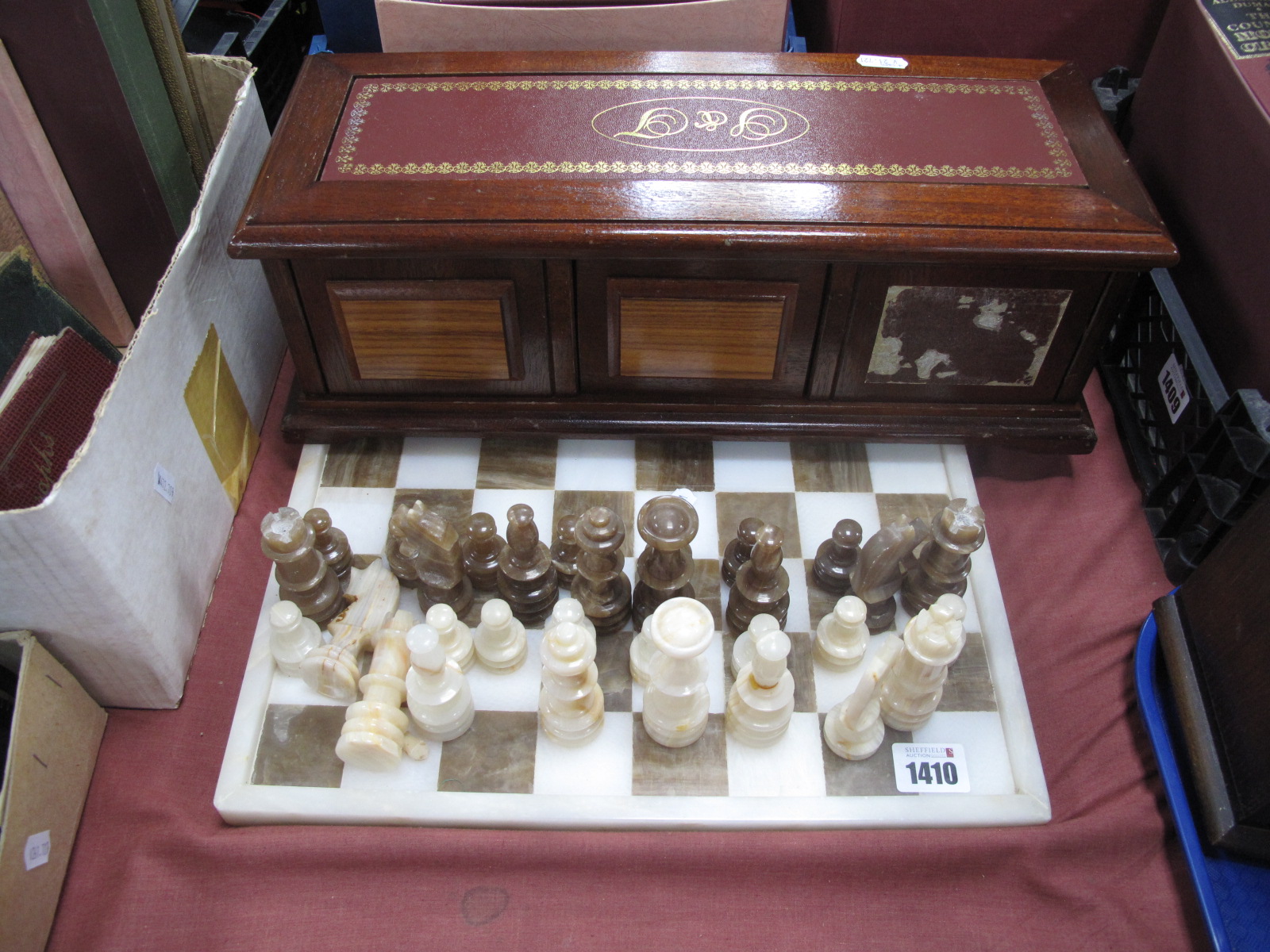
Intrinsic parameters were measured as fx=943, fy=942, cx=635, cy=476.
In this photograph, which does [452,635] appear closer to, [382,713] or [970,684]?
[382,713]

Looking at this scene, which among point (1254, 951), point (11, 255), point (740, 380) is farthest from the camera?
point (740, 380)

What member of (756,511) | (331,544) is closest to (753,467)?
(756,511)

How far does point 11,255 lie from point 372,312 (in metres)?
0.53

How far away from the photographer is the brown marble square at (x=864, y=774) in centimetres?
125

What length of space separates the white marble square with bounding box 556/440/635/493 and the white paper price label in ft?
1.94

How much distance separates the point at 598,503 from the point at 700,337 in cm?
33

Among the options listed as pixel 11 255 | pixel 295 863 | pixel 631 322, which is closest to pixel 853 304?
pixel 631 322

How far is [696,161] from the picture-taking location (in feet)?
4.52

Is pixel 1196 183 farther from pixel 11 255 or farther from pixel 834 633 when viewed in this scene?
pixel 11 255

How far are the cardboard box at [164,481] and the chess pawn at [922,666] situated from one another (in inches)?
38.3

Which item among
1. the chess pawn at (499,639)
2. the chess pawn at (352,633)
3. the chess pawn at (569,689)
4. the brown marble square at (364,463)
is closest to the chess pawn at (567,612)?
the chess pawn at (569,689)

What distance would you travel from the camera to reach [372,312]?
4.49 ft

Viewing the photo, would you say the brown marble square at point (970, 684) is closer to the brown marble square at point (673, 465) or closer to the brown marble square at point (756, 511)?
the brown marble square at point (756, 511)

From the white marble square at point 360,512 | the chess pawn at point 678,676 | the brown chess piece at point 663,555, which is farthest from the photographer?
the white marble square at point 360,512
